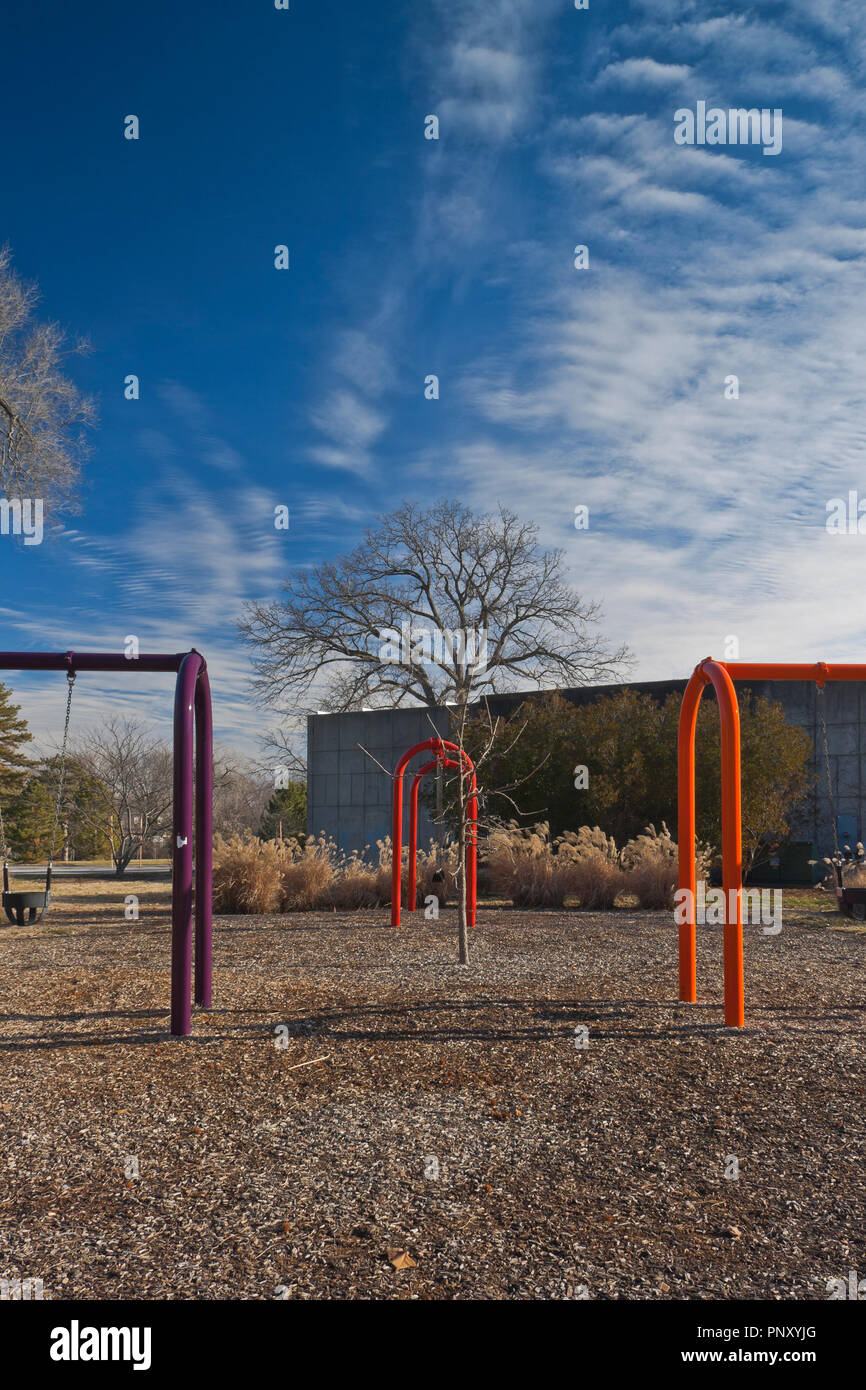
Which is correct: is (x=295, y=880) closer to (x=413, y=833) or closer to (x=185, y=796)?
(x=413, y=833)

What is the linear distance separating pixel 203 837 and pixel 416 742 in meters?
18.0

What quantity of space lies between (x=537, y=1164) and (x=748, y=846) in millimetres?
14722

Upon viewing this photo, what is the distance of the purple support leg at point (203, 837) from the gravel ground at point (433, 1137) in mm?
338

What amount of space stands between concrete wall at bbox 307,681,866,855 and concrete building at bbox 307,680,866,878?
0.02 metres

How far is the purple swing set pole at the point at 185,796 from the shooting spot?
19.1 feet

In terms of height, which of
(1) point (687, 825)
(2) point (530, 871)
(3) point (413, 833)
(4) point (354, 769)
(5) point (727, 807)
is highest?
(4) point (354, 769)

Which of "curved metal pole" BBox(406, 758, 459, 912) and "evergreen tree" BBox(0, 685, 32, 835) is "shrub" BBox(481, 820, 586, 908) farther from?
"evergreen tree" BBox(0, 685, 32, 835)

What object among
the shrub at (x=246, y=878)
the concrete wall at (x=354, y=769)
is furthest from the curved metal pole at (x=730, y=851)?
the concrete wall at (x=354, y=769)

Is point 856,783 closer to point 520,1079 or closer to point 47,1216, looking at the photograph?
point 520,1079

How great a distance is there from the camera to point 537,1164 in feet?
12.3

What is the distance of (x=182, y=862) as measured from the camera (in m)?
5.95

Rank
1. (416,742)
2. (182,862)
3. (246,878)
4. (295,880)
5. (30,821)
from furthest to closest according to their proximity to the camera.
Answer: (30,821), (416,742), (295,880), (246,878), (182,862)

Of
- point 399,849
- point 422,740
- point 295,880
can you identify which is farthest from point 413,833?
point 422,740
